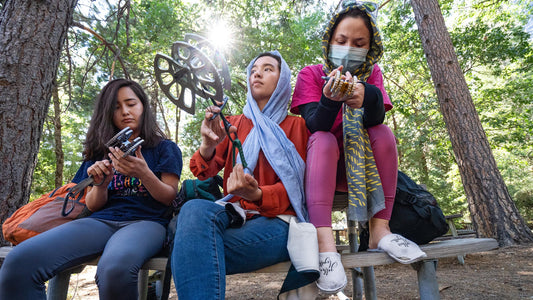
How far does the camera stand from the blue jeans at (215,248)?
1.18 m

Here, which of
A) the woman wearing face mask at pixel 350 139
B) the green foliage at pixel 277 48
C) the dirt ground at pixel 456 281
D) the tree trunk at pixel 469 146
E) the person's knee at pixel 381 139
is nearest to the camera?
the woman wearing face mask at pixel 350 139

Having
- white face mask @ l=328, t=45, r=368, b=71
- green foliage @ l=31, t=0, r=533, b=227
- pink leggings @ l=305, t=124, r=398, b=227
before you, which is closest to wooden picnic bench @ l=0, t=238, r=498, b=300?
pink leggings @ l=305, t=124, r=398, b=227

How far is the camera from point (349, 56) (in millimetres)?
1854

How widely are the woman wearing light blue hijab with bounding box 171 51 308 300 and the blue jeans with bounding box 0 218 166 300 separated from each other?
273mm

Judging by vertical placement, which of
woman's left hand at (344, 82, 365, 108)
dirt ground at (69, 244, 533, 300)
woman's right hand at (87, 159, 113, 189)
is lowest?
dirt ground at (69, 244, 533, 300)

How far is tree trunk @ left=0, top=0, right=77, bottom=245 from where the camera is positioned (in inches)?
90.0

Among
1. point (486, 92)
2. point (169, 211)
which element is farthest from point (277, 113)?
point (486, 92)

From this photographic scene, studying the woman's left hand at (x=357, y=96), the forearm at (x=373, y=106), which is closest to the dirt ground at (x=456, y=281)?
the forearm at (x=373, y=106)

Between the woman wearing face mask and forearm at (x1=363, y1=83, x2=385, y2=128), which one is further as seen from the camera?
forearm at (x1=363, y1=83, x2=385, y2=128)

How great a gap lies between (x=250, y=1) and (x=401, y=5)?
4.12 metres

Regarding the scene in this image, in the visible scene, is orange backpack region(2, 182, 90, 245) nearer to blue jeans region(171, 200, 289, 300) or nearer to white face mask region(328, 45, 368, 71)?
blue jeans region(171, 200, 289, 300)

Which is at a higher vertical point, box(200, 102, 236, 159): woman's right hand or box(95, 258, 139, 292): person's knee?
box(200, 102, 236, 159): woman's right hand

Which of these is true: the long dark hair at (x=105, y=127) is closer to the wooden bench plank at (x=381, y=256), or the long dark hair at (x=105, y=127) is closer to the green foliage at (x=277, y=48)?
the wooden bench plank at (x=381, y=256)

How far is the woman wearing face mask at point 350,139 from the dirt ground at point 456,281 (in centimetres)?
207
